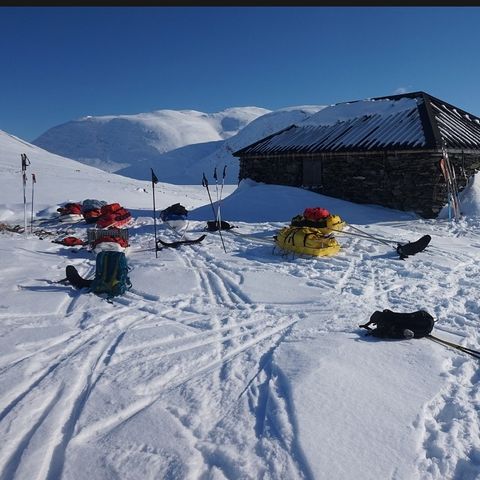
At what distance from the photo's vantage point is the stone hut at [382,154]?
13.1 m

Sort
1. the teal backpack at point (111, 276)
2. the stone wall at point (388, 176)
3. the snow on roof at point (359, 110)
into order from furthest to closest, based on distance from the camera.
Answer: the snow on roof at point (359, 110)
the stone wall at point (388, 176)
the teal backpack at point (111, 276)

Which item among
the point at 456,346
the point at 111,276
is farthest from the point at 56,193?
the point at 456,346

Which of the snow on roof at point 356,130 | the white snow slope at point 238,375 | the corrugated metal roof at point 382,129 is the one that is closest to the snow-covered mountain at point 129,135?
the snow on roof at point 356,130

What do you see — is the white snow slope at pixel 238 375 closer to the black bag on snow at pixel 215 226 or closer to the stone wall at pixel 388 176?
the black bag on snow at pixel 215 226

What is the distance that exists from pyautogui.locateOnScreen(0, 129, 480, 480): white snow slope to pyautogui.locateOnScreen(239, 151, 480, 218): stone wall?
5.41m

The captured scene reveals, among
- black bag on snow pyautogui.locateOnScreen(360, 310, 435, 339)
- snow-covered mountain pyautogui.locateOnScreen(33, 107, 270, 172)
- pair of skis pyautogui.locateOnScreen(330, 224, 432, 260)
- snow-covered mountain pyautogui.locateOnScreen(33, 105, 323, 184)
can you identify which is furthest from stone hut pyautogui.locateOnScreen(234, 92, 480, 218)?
snow-covered mountain pyautogui.locateOnScreen(33, 107, 270, 172)

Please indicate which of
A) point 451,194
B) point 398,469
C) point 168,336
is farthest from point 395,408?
point 451,194

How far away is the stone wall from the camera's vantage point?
13.1m

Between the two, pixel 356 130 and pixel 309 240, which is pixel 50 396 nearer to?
pixel 309 240

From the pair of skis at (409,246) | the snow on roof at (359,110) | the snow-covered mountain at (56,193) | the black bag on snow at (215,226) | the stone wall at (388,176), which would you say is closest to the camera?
the pair of skis at (409,246)

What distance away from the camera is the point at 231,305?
6008mm

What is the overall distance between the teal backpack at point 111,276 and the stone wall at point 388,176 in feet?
32.7

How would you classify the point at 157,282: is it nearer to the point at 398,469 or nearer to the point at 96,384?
the point at 96,384

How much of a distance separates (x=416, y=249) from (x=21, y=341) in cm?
743
